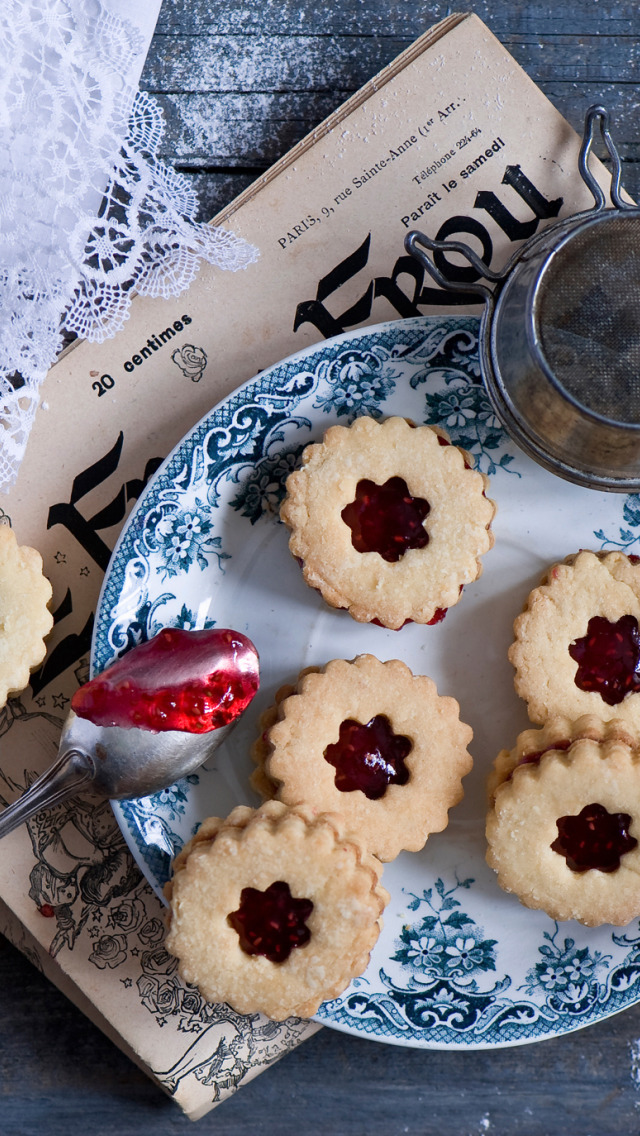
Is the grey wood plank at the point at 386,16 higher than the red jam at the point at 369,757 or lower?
higher

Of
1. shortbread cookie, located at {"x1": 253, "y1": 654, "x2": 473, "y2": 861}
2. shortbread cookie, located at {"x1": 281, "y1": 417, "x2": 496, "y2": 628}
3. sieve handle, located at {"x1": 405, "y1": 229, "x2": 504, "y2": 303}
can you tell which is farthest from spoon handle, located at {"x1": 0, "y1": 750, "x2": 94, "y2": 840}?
sieve handle, located at {"x1": 405, "y1": 229, "x2": 504, "y2": 303}

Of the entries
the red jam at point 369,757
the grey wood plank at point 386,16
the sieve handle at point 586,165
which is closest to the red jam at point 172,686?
the red jam at point 369,757

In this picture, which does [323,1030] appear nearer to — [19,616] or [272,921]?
[272,921]

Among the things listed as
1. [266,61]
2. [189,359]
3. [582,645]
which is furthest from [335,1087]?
[266,61]

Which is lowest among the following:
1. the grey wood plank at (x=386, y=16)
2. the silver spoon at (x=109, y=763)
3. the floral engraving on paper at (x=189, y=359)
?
the silver spoon at (x=109, y=763)

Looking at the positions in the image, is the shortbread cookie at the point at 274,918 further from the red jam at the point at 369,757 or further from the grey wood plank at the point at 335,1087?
the grey wood plank at the point at 335,1087

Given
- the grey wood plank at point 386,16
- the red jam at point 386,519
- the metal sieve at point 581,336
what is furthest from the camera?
the grey wood plank at point 386,16

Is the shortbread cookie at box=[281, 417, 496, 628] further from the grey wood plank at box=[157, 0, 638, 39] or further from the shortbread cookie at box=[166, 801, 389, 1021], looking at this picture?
the grey wood plank at box=[157, 0, 638, 39]

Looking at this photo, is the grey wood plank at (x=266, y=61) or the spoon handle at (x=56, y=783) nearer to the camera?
the spoon handle at (x=56, y=783)
